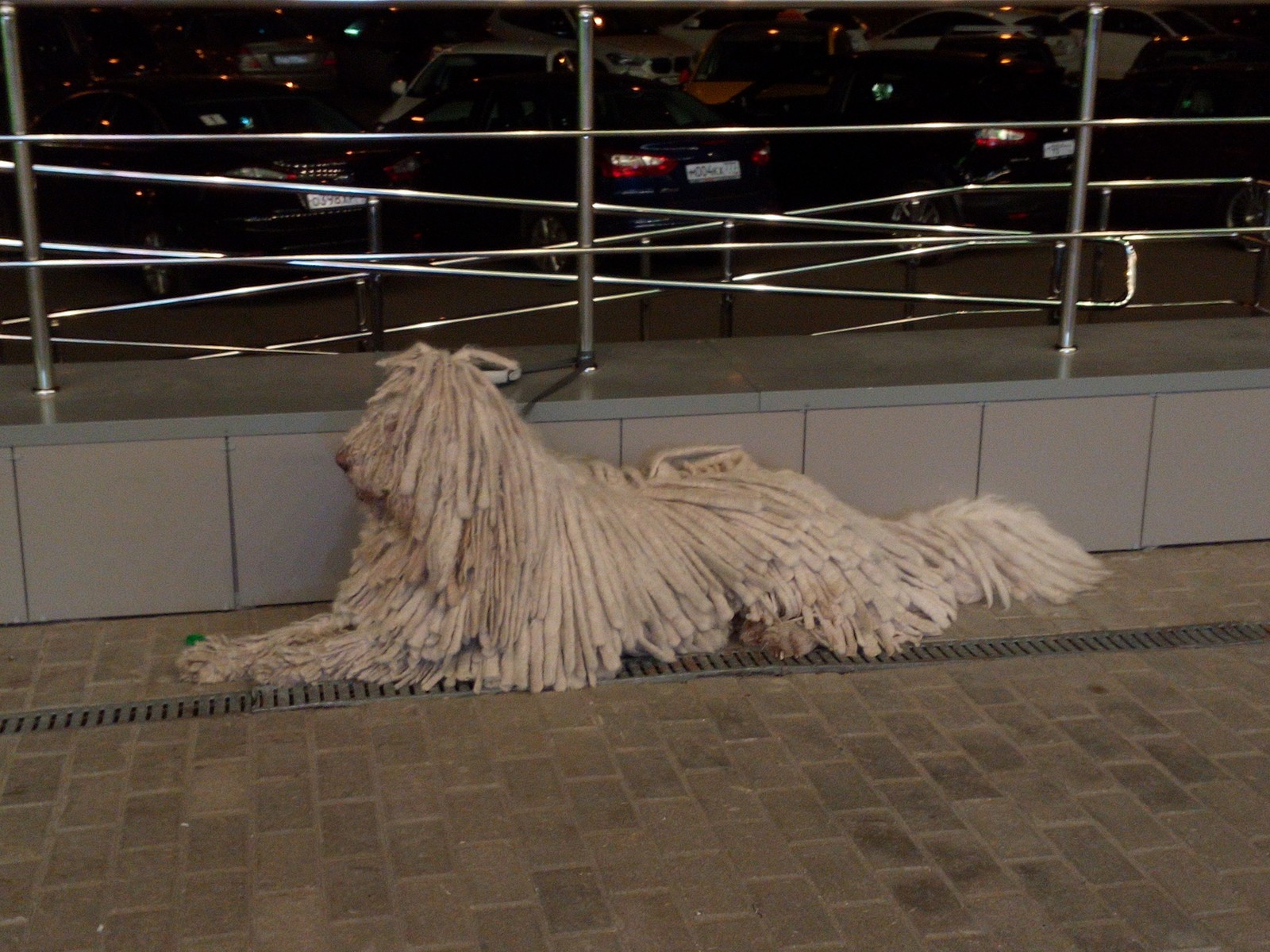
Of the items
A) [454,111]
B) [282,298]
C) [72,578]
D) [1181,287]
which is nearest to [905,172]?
[1181,287]

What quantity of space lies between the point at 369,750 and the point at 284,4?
84.7 inches

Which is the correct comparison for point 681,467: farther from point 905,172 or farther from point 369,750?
point 905,172

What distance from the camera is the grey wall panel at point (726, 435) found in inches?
191

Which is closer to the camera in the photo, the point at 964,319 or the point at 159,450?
the point at 159,450

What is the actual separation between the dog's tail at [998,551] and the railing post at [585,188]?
1.21 meters

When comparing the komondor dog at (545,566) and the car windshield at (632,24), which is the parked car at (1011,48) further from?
the komondor dog at (545,566)

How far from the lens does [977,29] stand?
1995 centimetres

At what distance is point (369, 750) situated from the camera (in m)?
3.93

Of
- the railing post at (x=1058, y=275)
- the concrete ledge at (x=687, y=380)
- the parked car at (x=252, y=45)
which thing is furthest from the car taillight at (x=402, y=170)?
the parked car at (x=252, y=45)

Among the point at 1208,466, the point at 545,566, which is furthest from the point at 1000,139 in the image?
the point at 545,566

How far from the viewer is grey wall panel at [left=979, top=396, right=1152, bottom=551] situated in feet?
16.9

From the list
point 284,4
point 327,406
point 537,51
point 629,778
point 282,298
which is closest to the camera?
point 629,778

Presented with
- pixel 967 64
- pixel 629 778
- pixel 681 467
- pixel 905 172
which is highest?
pixel 967 64

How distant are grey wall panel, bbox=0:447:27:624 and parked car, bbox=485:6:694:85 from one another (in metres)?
13.7
